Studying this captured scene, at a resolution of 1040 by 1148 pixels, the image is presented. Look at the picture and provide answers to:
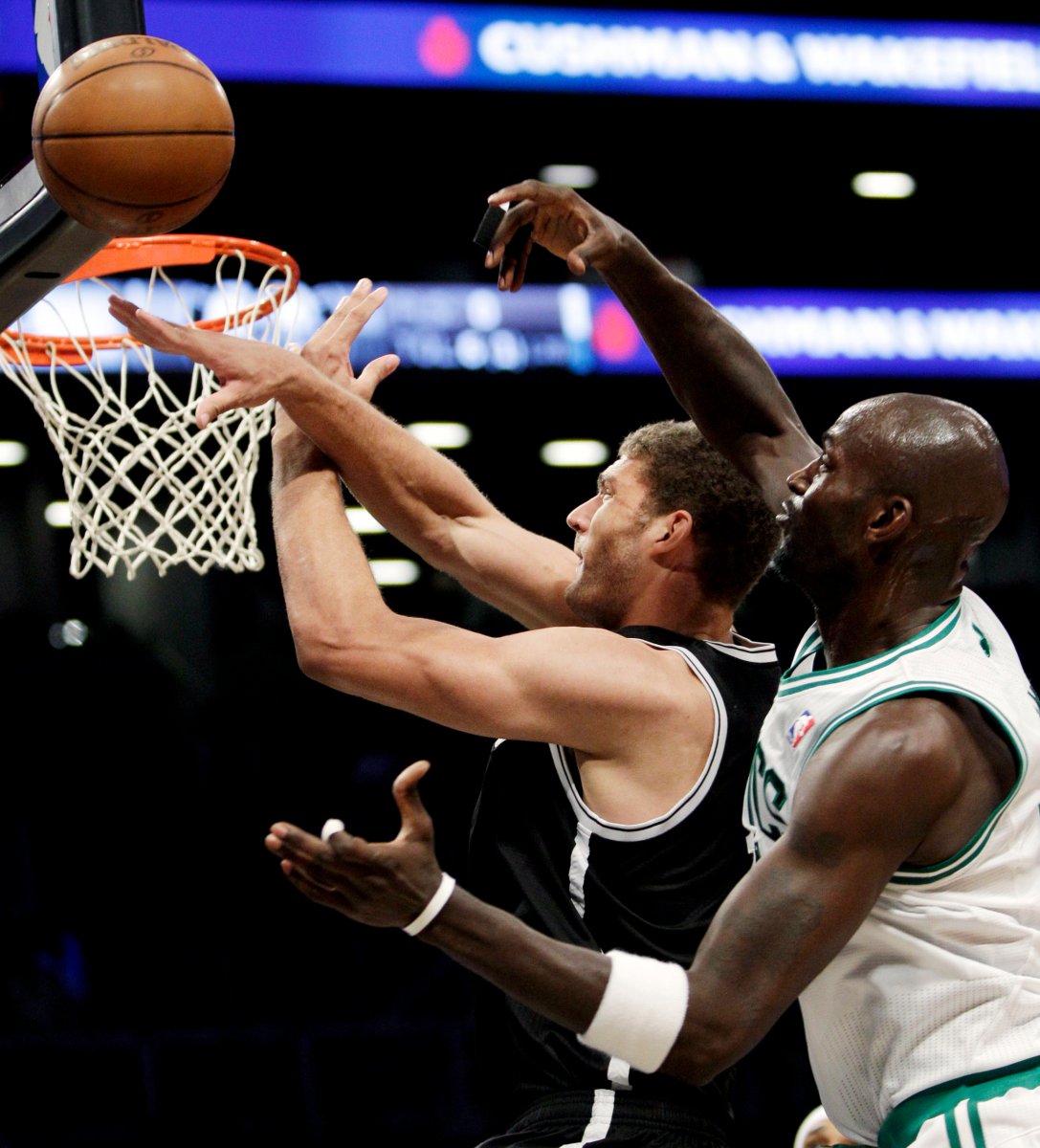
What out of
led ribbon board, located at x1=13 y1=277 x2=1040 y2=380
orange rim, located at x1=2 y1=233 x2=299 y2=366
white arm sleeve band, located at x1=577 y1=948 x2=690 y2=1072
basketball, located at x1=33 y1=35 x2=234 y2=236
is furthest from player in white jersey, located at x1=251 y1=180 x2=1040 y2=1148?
led ribbon board, located at x1=13 y1=277 x2=1040 y2=380

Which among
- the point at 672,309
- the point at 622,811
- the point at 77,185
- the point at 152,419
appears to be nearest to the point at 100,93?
the point at 77,185

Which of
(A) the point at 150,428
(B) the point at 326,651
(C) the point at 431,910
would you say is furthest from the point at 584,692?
(A) the point at 150,428

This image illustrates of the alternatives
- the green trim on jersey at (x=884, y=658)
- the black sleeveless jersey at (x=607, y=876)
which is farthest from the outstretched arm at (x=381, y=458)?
the green trim on jersey at (x=884, y=658)

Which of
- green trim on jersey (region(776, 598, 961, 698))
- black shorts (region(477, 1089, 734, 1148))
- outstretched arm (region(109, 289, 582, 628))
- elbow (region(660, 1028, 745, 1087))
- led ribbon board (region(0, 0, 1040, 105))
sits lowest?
black shorts (region(477, 1089, 734, 1148))

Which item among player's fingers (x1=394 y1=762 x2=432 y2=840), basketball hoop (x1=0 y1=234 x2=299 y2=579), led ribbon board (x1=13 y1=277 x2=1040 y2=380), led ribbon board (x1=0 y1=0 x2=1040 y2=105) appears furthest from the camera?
led ribbon board (x1=13 y1=277 x2=1040 y2=380)

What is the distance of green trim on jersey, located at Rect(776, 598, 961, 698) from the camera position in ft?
7.89

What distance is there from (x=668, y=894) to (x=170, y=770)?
19.6 feet

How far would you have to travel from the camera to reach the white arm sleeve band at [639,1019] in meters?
2.11

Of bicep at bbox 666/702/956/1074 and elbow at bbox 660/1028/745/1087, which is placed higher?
bicep at bbox 666/702/956/1074

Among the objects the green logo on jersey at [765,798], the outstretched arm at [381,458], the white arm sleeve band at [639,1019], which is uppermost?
the outstretched arm at [381,458]

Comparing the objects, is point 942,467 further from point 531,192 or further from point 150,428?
point 150,428

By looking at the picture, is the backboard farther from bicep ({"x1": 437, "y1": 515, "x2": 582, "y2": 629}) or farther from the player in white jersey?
the player in white jersey

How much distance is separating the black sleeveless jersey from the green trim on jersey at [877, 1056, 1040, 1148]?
519 millimetres

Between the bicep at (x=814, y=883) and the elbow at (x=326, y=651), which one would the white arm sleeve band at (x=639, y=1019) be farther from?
the elbow at (x=326, y=651)
